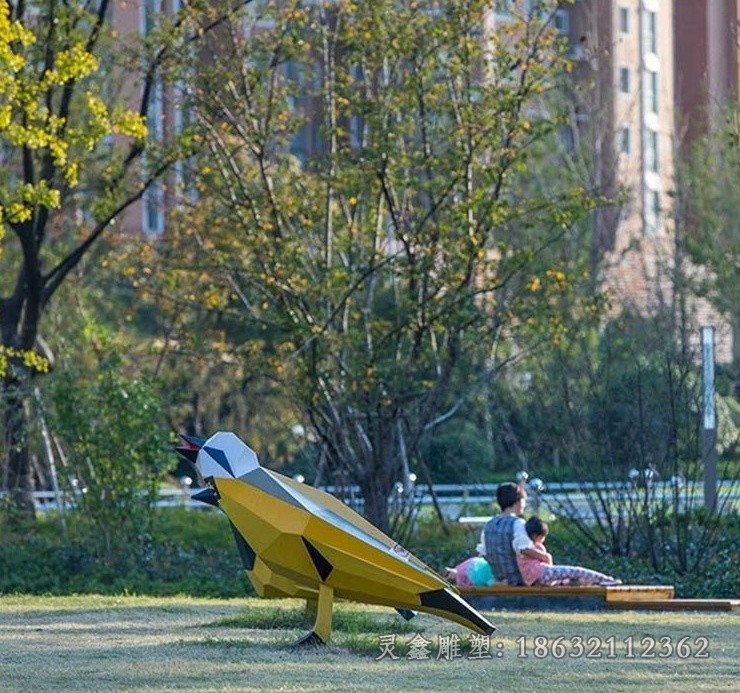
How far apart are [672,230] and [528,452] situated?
19.0m

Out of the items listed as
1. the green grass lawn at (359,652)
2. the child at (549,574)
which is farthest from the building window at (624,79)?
the green grass lawn at (359,652)

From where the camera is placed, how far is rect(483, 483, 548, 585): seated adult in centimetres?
1460

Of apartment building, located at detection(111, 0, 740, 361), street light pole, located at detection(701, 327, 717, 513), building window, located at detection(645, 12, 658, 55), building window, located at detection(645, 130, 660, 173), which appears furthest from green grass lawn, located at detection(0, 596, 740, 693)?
building window, located at detection(645, 12, 658, 55)

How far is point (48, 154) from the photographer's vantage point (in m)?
21.4

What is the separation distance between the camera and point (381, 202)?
20469 mm

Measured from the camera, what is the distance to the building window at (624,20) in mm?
53659

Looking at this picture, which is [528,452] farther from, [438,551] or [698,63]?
[698,63]

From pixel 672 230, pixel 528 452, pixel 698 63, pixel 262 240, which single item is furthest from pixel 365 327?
pixel 698 63

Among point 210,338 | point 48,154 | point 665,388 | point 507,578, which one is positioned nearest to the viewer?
point 507,578

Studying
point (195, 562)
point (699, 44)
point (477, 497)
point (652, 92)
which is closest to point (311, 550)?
point (195, 562)

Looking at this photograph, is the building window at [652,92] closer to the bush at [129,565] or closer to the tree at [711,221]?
the tree at [711,221]

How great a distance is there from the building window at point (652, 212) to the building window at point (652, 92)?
2947 mm

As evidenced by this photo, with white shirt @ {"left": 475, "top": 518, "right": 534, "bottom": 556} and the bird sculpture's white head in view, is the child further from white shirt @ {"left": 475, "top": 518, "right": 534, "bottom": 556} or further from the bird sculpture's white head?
the bird sculpture's white head

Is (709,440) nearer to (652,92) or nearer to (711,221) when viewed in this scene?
(711,221)
